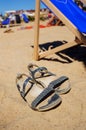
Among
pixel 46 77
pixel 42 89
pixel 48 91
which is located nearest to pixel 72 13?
pixel 46 77

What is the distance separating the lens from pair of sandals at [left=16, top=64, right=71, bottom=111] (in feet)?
11.0

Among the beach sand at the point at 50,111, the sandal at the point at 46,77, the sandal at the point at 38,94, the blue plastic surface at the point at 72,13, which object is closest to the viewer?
the beach sand at the point at 50,111

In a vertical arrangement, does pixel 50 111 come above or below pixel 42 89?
above

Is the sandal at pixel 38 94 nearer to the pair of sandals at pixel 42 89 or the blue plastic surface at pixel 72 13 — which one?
the pair of sandals at pixel 42 89

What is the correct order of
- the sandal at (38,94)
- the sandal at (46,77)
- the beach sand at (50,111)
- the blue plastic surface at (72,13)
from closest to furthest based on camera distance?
1. the beach sand at (50,111)
2. the sandal at (38,94)
3. the sandal at (46,77)
4. the blue plastic surface at (72,13)

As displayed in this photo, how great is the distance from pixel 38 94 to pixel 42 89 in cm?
19

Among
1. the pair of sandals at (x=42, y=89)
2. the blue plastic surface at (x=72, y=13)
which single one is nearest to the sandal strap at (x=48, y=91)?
the pair of sandals at (x=42, y=89)

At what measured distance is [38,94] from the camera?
12.2ft

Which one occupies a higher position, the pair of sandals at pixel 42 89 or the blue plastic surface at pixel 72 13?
the blue plastic surface at pixel 72 13

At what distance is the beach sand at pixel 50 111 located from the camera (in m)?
2.96

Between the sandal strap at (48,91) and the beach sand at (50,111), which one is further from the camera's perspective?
the sandal strap at (48,91)

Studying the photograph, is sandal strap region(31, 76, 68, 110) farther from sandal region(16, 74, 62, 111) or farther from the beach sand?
the beach sand

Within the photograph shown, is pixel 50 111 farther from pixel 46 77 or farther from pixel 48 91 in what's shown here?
pixel 46 77

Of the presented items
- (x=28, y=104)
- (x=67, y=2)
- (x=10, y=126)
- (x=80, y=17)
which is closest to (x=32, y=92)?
(x=28, y=104)
